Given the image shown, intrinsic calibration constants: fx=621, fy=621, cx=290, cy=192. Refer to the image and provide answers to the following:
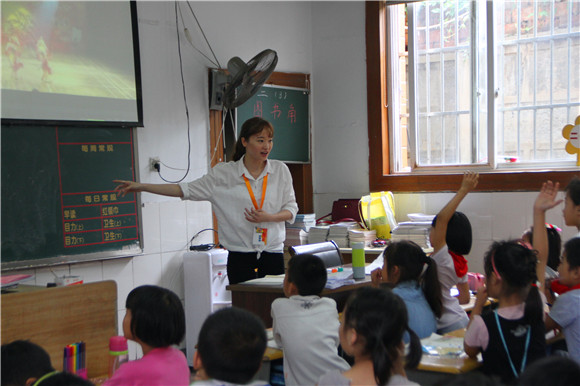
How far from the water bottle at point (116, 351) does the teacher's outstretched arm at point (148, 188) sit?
139 centimetres

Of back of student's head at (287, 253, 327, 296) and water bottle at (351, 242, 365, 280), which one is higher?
back of student's head at (287, 253, 327, 296)

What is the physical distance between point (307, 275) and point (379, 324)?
898 millimetres

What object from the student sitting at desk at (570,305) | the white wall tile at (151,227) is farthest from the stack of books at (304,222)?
the student sitting at desk at (570,305)

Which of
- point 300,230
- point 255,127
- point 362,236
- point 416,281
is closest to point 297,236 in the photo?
point 300,230

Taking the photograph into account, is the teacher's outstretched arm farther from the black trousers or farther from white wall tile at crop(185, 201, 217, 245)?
white wall tile at crop(185, 201, 217, 245)

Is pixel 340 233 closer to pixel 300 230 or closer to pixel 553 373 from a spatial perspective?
pixel 300 230

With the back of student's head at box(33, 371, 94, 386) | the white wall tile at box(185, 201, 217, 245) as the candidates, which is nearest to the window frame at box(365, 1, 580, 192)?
the white wall tile at box(185, 201, 217, 245)

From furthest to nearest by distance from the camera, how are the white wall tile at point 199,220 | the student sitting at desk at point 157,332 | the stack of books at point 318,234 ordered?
1. the stack of books at point 318,234
2. the white wall tile at point 199,220
3. the student sitting at desk at point 157,332

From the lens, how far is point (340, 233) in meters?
5.23

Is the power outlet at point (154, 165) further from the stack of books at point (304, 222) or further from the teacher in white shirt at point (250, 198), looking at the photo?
the stack of books at point (304, 222)

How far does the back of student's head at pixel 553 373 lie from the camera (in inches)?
50.2

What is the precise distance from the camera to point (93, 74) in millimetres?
A: 4148

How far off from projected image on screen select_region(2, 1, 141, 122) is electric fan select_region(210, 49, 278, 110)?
0.71 metres

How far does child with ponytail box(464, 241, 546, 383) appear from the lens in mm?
2221
